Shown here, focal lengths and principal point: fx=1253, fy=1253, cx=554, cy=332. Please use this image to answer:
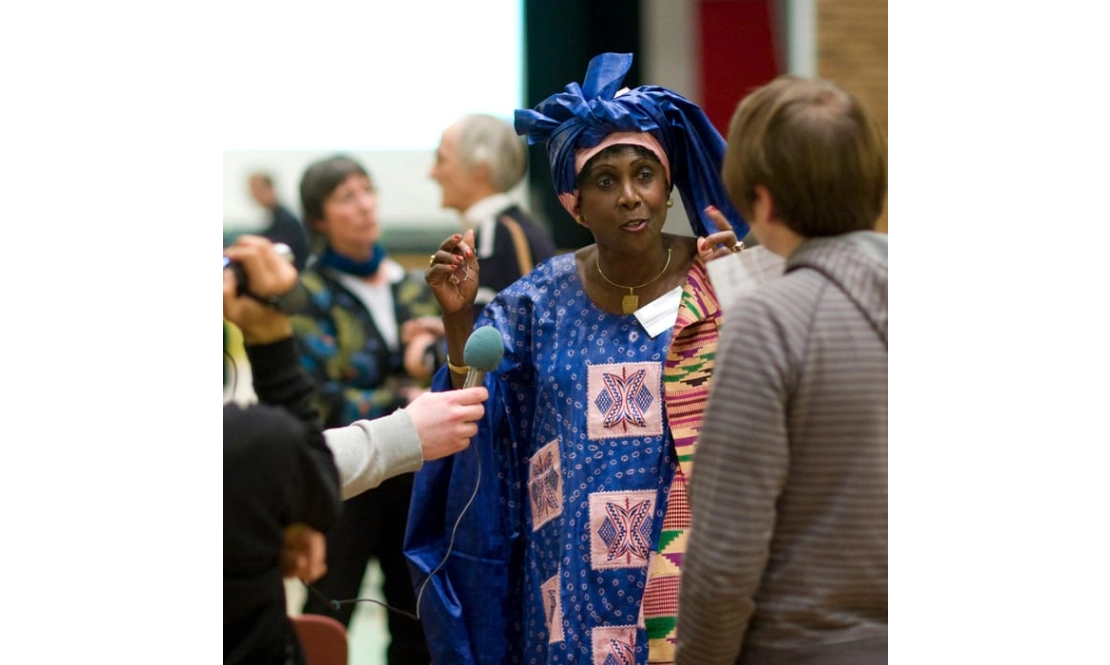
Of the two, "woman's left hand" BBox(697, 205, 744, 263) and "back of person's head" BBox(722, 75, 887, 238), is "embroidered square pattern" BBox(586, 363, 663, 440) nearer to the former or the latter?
"woman's left hand" BBox(697, 205, 744, 263)

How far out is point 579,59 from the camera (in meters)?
2.65

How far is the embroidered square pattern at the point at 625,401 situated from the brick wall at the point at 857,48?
574mm

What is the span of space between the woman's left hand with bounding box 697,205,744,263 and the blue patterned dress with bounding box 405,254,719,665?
7.2 inches

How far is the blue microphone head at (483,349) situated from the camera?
2.28 m

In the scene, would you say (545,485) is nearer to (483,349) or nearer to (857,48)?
(483,349)

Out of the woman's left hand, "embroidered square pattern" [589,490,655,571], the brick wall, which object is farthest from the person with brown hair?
"embroidered square pattern" [589,490,655,571]

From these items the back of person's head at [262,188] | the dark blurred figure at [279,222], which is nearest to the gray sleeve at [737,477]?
the dark blurred figure at [279,222]

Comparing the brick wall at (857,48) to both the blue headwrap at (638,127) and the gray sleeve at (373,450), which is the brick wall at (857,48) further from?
the gray sleeve at (373,450)

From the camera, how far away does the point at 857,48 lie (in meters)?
2.15

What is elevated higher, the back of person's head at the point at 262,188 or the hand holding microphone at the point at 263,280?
the back of person's head at the point at 262,188

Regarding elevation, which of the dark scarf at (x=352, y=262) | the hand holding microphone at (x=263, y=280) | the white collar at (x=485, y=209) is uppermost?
the white collar at (x=485, y=209)

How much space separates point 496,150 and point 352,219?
1.45ft

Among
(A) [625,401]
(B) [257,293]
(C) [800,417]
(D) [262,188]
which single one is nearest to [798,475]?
(C) [800,417]

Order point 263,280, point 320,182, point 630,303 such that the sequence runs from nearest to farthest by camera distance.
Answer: point 263,280, point 630,303, point 320,182
